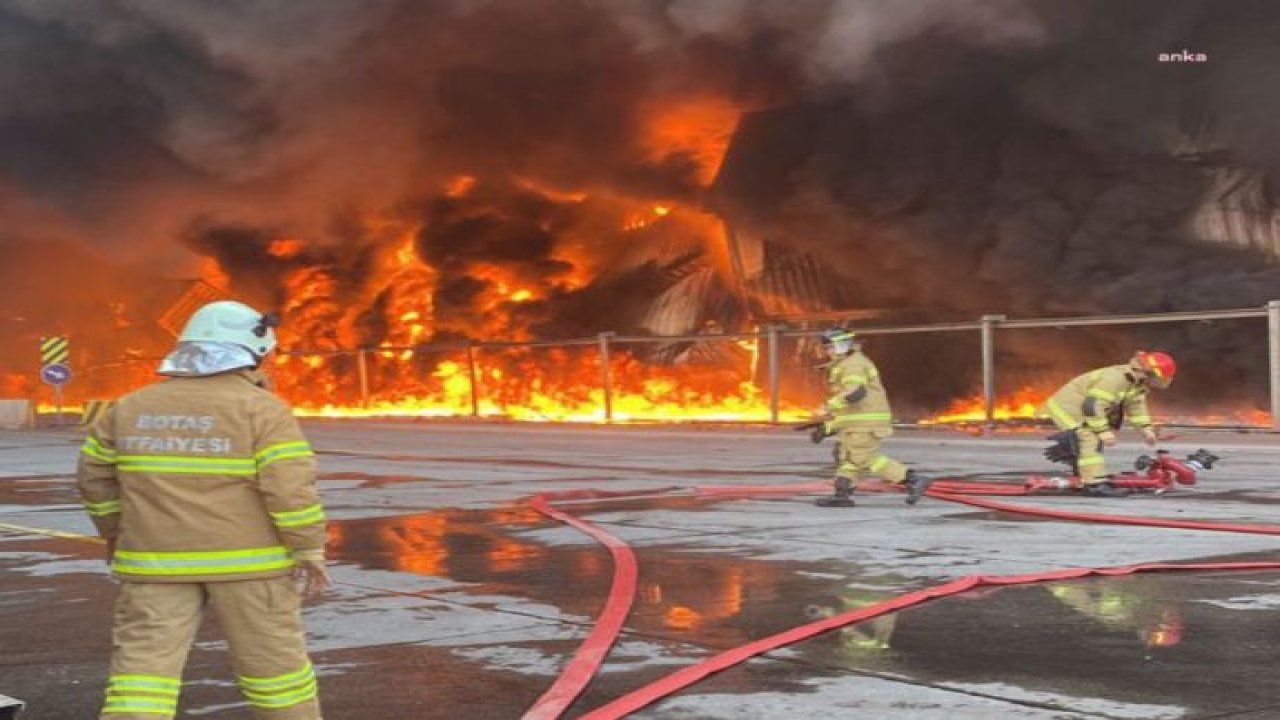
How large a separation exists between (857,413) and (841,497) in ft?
2.21

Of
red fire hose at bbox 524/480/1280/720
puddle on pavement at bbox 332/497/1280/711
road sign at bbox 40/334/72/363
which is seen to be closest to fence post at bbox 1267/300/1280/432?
red fire hose at bbox 524/480/1280/720

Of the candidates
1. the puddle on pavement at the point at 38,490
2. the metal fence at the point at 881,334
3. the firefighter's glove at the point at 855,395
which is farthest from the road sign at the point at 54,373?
the firefighter's glove at the point at 855,395

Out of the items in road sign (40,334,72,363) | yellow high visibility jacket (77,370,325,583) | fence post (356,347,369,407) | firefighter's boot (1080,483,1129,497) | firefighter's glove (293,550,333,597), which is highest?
road sign (40,334,72,363)

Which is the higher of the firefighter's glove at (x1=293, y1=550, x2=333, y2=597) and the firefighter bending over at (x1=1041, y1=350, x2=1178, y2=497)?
the firefighter bending over at (x1=1041, y1=350, x2=1178, y2=497)

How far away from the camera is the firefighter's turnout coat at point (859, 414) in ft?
30.8

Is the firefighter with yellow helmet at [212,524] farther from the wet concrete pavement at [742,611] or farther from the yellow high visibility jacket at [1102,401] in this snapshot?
the yellow high visibility jacket at [1102,401]

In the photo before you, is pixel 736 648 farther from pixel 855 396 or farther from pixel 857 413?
pixel 857 413

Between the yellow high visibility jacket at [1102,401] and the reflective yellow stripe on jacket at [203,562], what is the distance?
7394 millimetres

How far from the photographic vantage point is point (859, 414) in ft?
Result: 31.0

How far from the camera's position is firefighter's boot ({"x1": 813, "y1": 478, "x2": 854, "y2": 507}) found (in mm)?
9719

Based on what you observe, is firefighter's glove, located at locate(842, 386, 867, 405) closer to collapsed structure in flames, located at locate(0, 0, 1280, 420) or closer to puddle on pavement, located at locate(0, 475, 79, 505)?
puddle on pavement, located at locate(0, 475, 79, 505)

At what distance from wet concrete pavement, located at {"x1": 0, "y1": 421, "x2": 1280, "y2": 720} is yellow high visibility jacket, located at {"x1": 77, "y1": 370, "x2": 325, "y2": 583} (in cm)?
102

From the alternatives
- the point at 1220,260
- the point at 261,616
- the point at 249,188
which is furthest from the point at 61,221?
the point at 261,616

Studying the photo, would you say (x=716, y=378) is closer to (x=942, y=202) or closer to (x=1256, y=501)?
(x=942, y=202)
